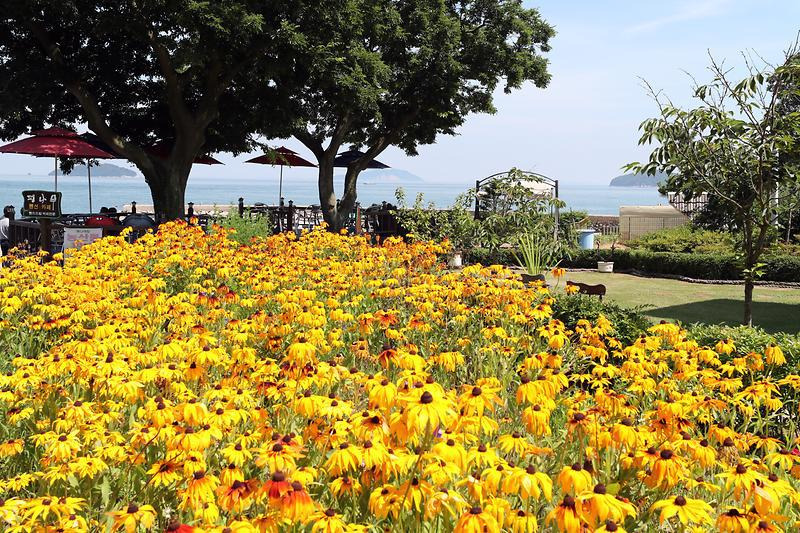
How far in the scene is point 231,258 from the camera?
26.1 ft

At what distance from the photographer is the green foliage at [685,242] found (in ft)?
64.8

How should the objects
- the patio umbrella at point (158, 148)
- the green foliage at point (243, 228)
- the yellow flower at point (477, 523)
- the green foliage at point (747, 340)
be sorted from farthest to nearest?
the patio umbrella at point (158, 148) < the green foliage at point (243, 228) < the green foliage at point (747, 340) < the yellow flower at point (477, 523)

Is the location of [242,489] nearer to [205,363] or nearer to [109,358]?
[109,358]

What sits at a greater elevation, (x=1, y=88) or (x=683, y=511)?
(x=1, y=88)

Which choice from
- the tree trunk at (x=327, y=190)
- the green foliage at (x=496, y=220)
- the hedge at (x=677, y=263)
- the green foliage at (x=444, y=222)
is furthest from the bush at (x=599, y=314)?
the tree trunk at (x=327, y=190)

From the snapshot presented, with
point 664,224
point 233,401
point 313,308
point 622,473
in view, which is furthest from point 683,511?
point 664,224

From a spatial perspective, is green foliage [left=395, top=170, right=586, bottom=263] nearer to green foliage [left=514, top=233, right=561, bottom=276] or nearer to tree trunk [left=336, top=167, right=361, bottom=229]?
green foliage [left=514, top=233, right=561, bottom=276]

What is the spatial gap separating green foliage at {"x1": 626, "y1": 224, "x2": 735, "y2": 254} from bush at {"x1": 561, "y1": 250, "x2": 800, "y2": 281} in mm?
1186

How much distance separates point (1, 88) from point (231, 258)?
1170 centimetres

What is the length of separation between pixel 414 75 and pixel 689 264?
35.5ft

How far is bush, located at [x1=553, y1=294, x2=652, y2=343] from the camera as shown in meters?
6.69

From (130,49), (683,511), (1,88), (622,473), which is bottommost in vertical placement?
(622,473)

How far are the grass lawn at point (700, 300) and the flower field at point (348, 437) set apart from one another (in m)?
Answer: 6.21

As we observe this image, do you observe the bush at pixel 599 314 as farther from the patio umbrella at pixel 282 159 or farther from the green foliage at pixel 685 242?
the patio umbrella at pixel 282 159
